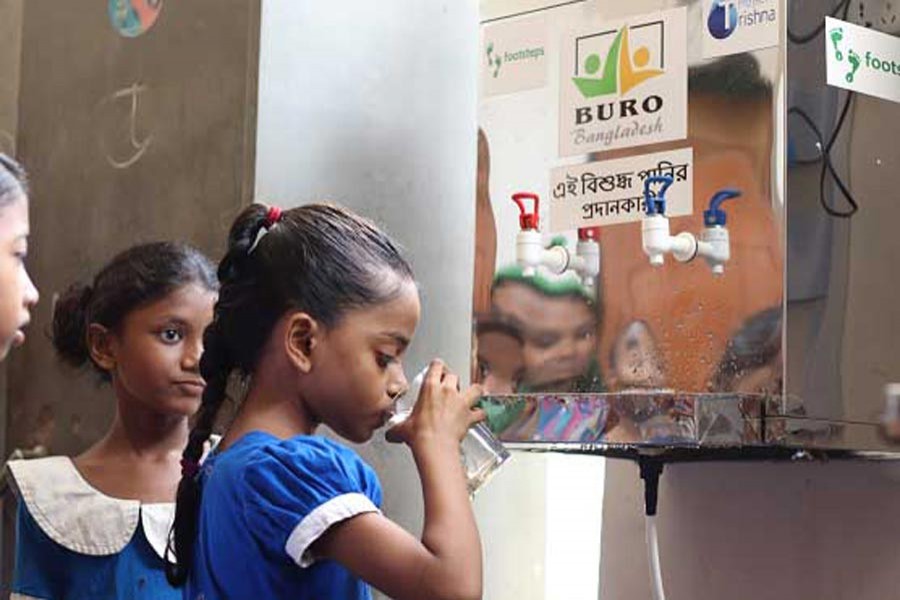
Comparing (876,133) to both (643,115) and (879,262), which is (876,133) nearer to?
(879,262)

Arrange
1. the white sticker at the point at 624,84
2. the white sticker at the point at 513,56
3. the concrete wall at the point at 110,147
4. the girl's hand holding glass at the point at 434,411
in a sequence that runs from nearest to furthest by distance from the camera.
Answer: the girl's hand holding glass at the point at 434,411
the white sticker at the point at 624,84
the white sticker at the point at 513,56
the concrete wall at the point at 110,147

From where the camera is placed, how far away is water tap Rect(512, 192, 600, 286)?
5.10ft

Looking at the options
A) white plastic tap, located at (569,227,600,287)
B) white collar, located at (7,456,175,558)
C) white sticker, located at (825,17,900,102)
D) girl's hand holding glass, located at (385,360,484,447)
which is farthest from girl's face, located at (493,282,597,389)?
white collar, located at (7,456,175,558)

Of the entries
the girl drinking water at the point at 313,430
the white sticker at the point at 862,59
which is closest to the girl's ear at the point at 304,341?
the girl drinking water at the point at 313,430

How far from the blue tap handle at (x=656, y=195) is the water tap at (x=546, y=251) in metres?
0.08

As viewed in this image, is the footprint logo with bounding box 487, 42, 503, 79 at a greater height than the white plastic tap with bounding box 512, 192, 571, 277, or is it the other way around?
the footprint logo with bounding box 487, 42, 503, 79

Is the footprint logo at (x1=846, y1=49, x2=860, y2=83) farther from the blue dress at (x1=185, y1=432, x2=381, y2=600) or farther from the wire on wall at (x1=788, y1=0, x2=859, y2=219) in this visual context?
the blue dress at (x1=185, y1=432, x2=381, y2=600)

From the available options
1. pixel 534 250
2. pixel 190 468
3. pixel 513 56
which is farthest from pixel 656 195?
pixel 190 468

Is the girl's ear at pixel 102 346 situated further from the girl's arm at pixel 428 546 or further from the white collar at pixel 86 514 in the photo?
the girl's arm at pixel 428 546

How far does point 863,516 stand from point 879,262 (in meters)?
0.32

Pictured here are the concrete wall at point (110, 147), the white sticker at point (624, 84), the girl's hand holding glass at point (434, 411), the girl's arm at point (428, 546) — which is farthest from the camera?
the concrete wall at point (110, 147)

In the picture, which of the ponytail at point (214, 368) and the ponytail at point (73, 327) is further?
the ponytail at point (73, 327)

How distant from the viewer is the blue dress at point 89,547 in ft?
5.58

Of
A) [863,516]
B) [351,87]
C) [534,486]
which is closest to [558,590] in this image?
[534,486]
